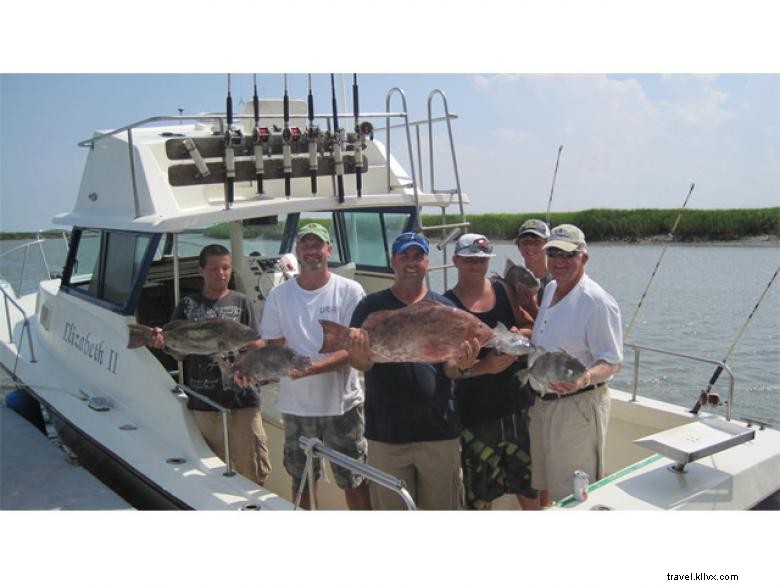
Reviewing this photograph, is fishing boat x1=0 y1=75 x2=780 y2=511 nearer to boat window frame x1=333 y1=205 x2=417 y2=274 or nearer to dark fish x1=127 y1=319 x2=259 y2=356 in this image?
boat window frame x1=333 y1=205 x2=417 y2=274

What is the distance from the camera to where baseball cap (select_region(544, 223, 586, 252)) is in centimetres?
342

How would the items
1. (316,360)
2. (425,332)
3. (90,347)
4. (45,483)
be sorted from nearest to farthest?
(425,332), (316,360), (45,483), (90,347)

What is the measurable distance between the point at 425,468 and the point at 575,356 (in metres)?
0.99

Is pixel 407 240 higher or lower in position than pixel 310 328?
higher

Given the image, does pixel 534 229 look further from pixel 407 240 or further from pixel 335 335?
pixel 335 335

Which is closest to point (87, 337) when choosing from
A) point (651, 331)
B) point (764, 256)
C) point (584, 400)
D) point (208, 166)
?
point (208, 166)

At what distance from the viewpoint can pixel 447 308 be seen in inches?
126

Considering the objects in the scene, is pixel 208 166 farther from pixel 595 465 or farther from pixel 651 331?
pixel 651 331

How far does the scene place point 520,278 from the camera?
3.84m

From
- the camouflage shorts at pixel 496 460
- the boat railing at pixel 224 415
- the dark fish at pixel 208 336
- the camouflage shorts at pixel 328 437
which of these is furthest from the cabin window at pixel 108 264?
the camouflage shorts at pixel 496 460

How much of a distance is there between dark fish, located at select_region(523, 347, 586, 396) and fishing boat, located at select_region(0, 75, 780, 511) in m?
0.73

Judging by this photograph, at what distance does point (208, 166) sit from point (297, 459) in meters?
2.51

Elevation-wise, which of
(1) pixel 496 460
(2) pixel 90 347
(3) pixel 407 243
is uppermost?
(3) pixel 407 243

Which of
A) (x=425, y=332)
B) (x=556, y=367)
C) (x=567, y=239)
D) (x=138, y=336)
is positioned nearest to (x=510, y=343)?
(x=556, y=367)
